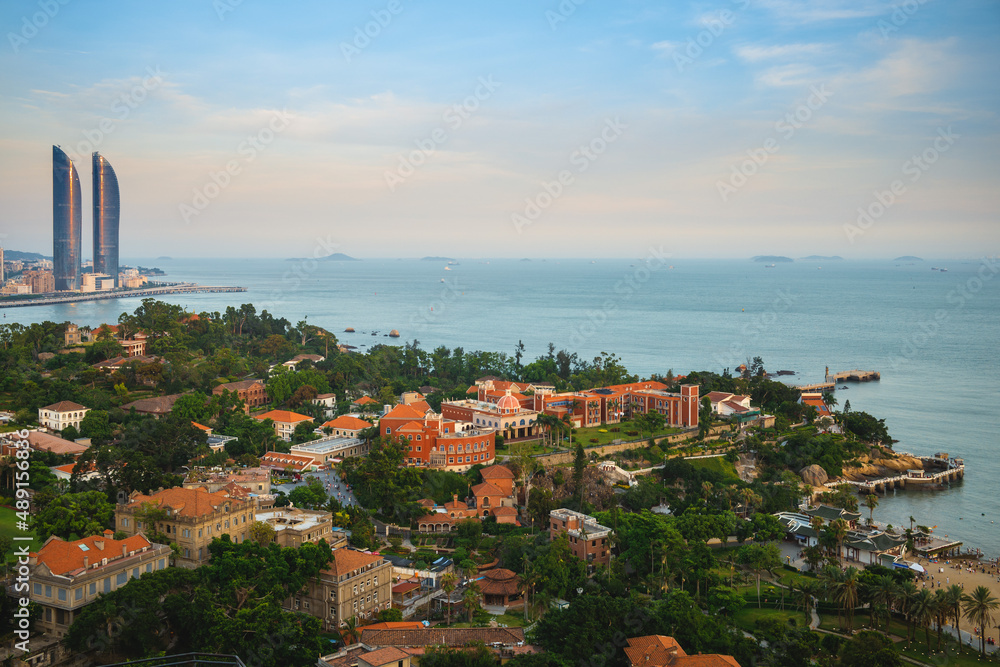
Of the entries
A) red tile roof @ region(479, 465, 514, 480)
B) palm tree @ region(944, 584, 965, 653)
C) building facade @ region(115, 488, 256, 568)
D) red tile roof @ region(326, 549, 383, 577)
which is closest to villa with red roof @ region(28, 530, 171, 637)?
building facade @ region(115, 488, 256, 568)

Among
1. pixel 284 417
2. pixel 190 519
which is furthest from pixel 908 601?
pixel 284 417

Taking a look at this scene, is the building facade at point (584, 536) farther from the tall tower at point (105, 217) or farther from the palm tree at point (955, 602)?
the tall tower at point (105, 217)

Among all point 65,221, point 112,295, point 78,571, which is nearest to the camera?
point 78,571

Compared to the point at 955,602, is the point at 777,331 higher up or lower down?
higher up

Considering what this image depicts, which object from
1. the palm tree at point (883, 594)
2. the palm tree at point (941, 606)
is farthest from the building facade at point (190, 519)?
the palm tree at point (941, 606)

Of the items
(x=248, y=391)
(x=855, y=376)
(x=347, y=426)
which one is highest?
(x=248, y=391)

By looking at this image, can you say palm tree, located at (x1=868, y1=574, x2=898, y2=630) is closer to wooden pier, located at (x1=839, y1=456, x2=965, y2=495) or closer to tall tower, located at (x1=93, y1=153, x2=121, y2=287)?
wooden pier, located at (x1=839, y1=456, x2=965, y2=495)

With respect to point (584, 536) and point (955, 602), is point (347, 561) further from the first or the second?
point (955, 602)

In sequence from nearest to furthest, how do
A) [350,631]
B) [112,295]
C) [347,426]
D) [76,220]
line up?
[350,631] → [347,426] → [76,220] → [112,295]
